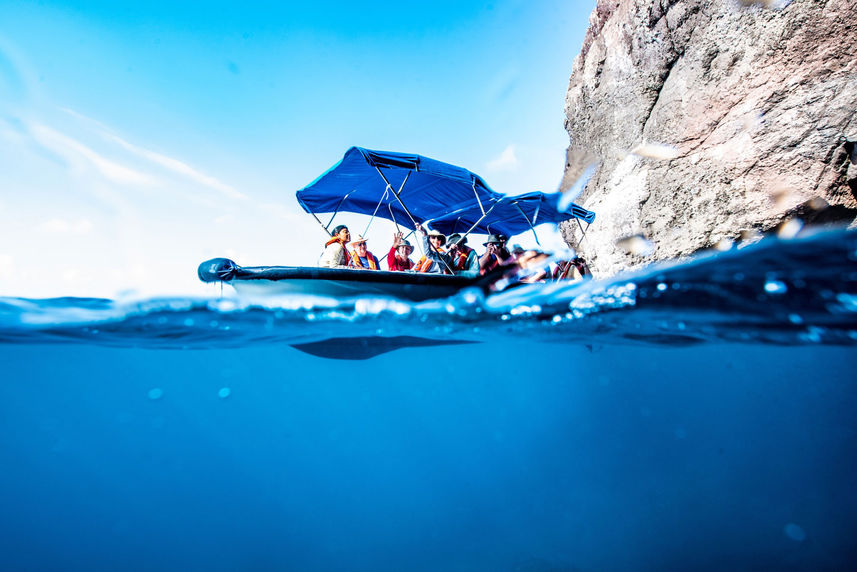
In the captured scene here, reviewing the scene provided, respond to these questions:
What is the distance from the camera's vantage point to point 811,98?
9148 millimetres

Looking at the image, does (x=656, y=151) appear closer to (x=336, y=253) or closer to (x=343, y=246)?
(x=343, y=246)

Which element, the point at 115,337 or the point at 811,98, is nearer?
the point at 115,337

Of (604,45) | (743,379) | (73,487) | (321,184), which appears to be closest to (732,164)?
(743,379)

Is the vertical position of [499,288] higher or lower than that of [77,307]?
lower

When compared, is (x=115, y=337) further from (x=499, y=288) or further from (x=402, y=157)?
→ (x=499, y=288)

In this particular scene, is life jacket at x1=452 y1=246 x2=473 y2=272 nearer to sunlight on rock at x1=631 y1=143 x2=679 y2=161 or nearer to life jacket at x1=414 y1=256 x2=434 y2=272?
life jacket at x1=414 y1=256 x2=434 y2=272

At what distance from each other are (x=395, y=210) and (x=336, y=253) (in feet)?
12.3

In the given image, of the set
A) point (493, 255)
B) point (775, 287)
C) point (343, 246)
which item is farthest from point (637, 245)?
point (343, 246)

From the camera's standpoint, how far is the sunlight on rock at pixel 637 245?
12.9m

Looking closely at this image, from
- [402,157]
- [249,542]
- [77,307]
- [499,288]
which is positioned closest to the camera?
[77,307]

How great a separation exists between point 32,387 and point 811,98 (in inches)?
712

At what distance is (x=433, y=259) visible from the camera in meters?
8.49

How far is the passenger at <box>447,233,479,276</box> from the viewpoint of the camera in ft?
29.2

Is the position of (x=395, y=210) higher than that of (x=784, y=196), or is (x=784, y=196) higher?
(x=395, y=210)
